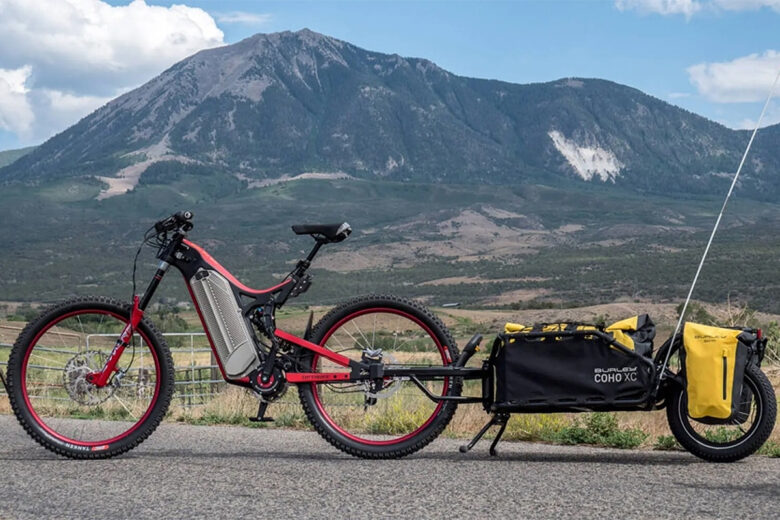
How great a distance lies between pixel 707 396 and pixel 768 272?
454 feet

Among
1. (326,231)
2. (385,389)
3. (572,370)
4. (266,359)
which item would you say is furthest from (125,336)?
(572,370)

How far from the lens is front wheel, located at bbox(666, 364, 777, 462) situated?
21.3 ft

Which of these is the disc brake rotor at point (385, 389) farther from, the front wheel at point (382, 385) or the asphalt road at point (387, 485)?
the asphalt road at point (387, 485)

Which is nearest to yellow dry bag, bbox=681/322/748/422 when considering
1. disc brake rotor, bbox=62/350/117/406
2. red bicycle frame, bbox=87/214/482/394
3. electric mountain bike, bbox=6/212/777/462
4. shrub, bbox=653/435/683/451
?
electric mountain bike, bbox=6/212/777/462

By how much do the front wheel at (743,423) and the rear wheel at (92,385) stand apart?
3.28 meters

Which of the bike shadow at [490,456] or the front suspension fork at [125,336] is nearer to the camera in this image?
the bike shadow at [490,456]

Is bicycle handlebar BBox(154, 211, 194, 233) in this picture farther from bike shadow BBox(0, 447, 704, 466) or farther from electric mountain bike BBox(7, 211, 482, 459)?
bike shadow BBox(0, 447, 704, 466)

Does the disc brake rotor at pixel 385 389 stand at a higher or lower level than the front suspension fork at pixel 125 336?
lower

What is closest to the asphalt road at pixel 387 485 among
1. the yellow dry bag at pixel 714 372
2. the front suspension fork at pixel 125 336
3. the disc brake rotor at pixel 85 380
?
the yellow dry bag at pixel 714 372

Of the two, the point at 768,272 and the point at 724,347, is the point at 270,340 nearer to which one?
the point at 724,347

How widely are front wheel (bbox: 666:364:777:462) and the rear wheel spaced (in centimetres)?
328

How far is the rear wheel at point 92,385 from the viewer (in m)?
7.11

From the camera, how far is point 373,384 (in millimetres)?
7309

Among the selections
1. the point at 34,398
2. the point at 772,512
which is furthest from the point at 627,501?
the point at 34,398
